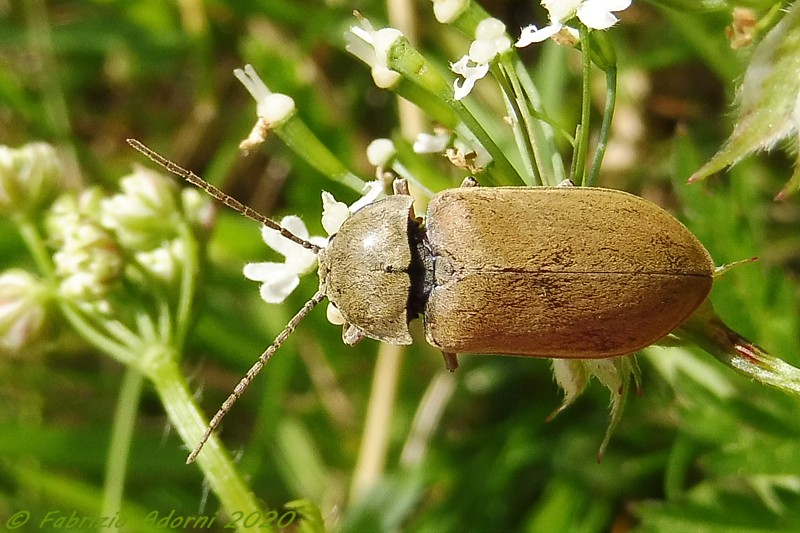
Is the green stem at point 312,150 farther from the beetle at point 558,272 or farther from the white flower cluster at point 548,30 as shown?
the white flower cluster at point 548,30

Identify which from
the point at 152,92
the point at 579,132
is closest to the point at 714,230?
the point at 579,132

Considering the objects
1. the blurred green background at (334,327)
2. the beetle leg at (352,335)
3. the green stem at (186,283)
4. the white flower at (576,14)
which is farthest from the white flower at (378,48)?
the blurred green background at (334,327)

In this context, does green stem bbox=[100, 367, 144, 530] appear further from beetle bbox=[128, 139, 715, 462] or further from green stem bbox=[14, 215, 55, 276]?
beetle bbox=[128, 139, 715, 462]

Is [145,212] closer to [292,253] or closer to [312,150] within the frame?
[292,253]

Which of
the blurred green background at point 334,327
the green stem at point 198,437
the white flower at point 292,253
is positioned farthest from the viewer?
the blurred green background at point 334,327

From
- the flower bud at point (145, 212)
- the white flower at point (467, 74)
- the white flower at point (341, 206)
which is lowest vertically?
the white flower at point (341, 206)

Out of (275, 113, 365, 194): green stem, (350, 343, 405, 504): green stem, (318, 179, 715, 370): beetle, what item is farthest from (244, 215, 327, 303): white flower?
(350, 343, 405, 504): green stem

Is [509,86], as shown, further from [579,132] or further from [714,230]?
[714,230]
